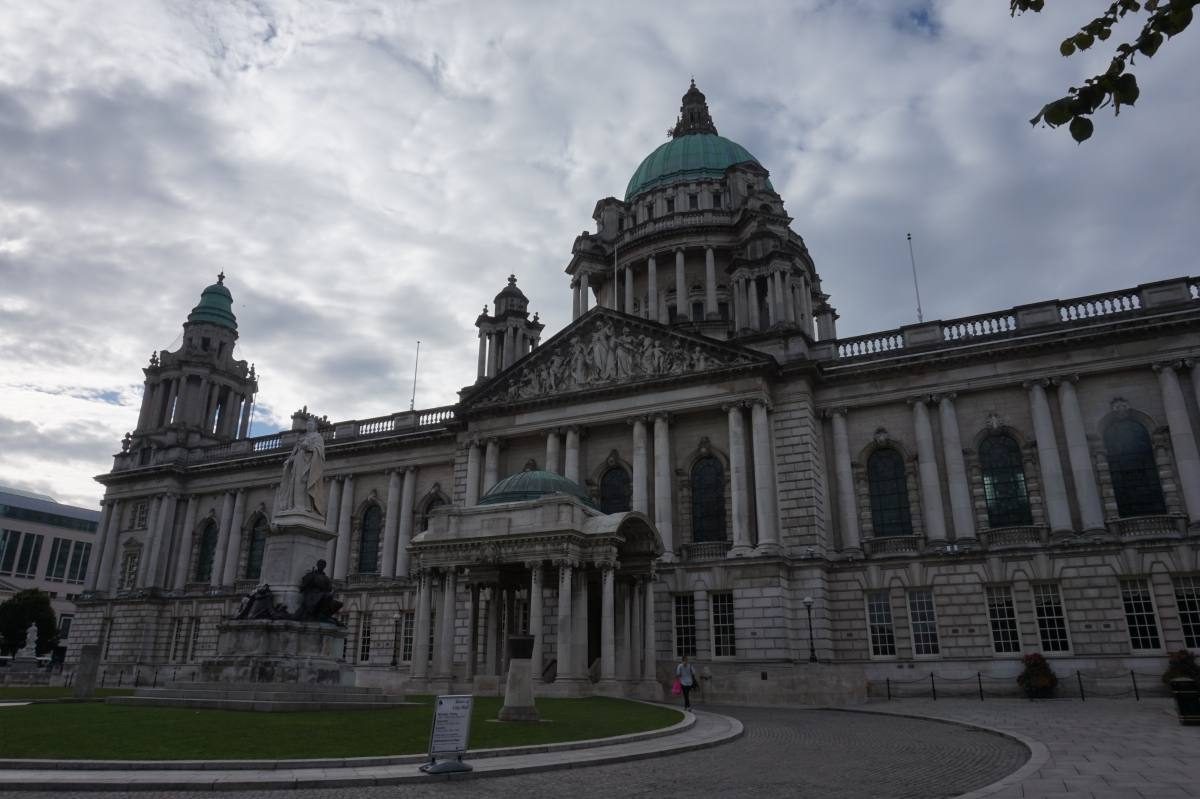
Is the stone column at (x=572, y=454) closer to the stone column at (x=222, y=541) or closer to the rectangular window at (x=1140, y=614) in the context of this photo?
the rectangular window at (x=1140, y=614)

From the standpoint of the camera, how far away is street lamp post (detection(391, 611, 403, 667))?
154ft

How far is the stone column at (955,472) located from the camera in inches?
1378

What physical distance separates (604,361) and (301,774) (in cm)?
3297

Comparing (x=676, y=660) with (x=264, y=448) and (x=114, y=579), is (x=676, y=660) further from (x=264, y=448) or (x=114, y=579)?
(x=114, y=579)

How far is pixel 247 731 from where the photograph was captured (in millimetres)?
14258

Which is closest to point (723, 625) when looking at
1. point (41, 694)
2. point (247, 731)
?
point (247, 731)

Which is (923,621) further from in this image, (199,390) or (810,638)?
(199,390)

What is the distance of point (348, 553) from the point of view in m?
51.2

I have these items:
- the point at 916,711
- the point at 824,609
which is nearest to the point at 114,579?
the point at 824,609

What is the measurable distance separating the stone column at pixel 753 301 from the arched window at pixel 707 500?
32.9ft

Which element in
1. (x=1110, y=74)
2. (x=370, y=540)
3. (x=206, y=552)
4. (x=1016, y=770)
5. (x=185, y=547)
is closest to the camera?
(x=1110, y=74)

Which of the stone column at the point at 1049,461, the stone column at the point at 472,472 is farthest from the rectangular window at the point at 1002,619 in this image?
the stone column at the point at 472,472

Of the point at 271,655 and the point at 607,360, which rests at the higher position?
the point at 607,360

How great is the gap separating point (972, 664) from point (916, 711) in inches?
397
